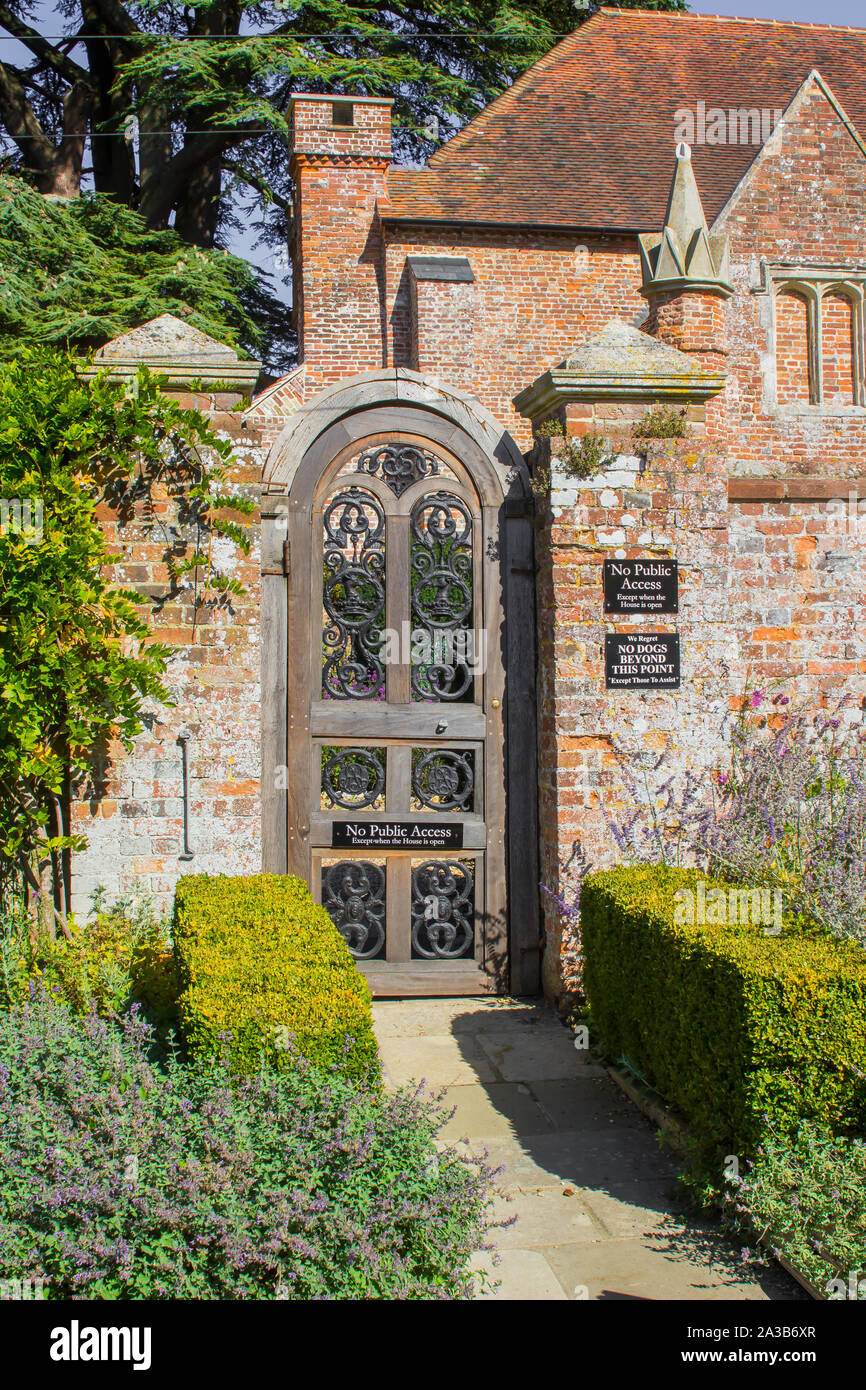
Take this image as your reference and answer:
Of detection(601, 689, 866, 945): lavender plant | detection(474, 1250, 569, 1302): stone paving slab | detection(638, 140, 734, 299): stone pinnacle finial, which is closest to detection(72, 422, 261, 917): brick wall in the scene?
detection(601, 689, 866, 945): lavender plant

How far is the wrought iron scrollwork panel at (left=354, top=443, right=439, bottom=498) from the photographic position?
6086 millimetres

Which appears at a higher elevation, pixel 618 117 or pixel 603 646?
pixel 618 117

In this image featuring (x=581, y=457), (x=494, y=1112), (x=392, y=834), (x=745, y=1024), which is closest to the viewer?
(x=745, y=1024)

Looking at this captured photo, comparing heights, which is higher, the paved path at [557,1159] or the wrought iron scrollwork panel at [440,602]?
the wrought iron scrollwork panel at [440,602]

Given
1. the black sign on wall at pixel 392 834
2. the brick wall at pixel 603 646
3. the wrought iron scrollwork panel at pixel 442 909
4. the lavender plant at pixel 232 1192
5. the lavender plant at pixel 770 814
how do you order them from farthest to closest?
the wrought iron scrollwork panel at pixel 442 909 → the black sign on wall at pixel 392 834 → the brick wall at pixel 603 646 → the lavender plant at pixel 770 814 → the lavender plant at pixel 232 1192

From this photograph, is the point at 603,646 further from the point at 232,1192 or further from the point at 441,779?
the point at 232,1192

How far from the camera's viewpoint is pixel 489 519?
619 centimetres

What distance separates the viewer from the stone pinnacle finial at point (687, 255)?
29.3 feet

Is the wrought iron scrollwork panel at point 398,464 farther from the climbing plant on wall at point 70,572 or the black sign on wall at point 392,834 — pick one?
the black sign on wall at point 392,834

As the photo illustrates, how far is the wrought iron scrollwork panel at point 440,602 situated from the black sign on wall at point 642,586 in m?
0.79

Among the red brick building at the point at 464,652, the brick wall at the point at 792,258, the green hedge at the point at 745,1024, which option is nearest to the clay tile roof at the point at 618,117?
the brick wall at the point at 792,258

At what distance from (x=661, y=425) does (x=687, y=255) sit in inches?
153

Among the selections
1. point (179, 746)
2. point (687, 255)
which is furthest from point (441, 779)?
point (687, 255)

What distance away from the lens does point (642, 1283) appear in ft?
11.1
